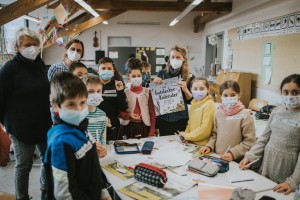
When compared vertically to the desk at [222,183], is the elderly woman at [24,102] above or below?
above

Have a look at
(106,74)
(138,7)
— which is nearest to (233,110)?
(106,74)

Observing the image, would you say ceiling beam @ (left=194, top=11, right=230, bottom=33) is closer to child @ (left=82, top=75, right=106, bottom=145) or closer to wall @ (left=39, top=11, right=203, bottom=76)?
wall @ (left=39, top=11, right=203, bottom=76)

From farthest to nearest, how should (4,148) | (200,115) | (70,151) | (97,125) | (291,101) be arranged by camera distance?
1. (4,148)
2. (200,115)
3. (97,125)
4. (291,101)
5. (70,151)

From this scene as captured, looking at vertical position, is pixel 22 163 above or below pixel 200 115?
below

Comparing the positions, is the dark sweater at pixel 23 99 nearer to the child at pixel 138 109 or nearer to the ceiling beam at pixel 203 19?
the child at pixel 138 109

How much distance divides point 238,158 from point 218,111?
43 centimetres

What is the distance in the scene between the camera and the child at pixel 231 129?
2088 millimetres

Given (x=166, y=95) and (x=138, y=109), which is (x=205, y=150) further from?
(x=138, y=109)

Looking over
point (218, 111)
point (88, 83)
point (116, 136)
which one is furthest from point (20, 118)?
point (218, 111)

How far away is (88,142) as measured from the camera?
1.46m

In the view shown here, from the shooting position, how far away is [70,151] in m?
1.33

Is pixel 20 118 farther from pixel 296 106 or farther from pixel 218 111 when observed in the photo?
pixel 296 106

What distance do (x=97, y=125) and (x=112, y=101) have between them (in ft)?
1.94

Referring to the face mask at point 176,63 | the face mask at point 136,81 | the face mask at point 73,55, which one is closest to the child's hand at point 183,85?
the face mask at point 176,63
